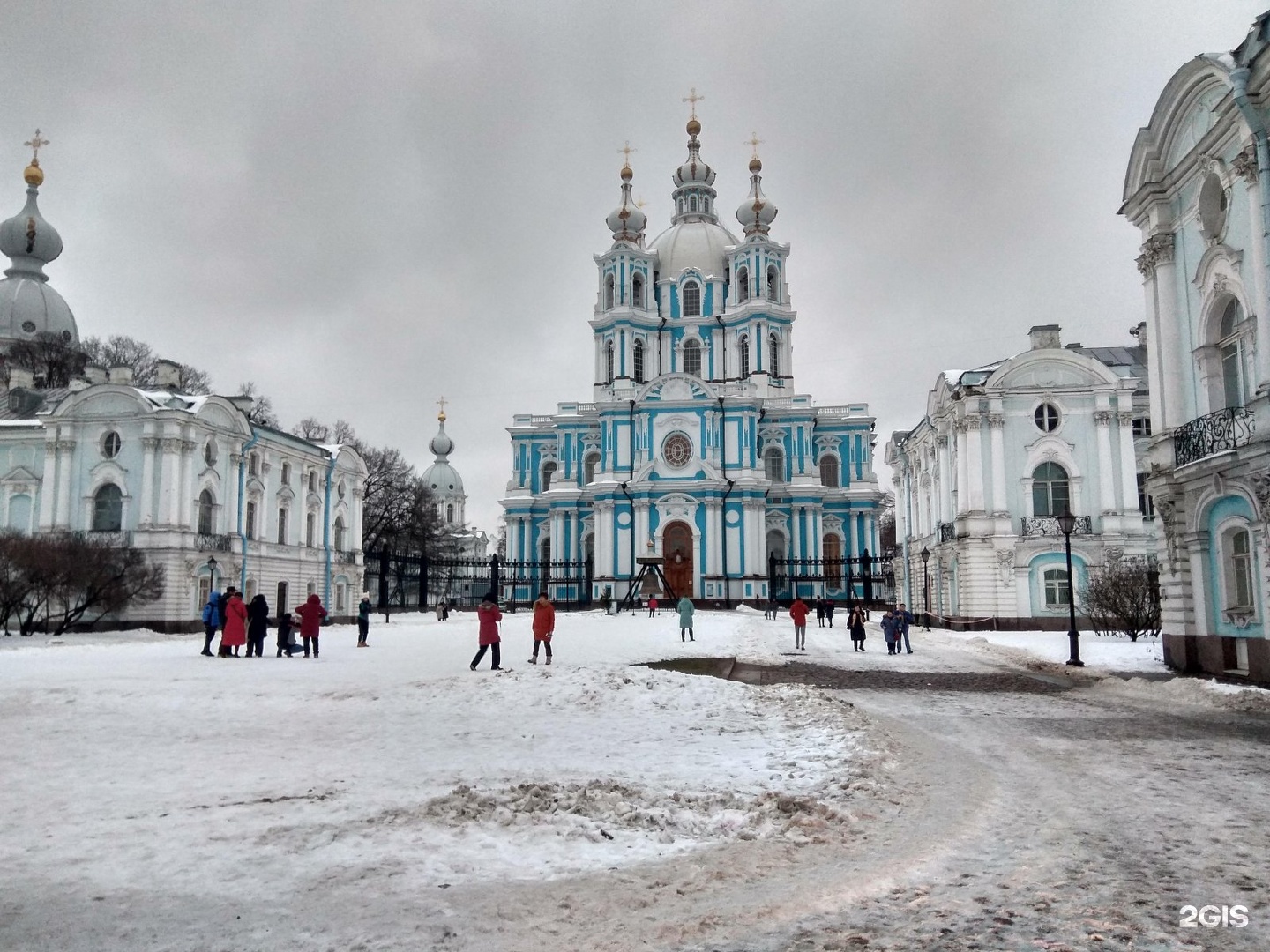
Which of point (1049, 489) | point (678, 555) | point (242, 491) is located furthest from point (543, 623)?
point (678, 555)

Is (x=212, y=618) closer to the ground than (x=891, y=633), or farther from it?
farther from it

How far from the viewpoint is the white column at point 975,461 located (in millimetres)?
31766

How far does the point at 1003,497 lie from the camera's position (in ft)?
104

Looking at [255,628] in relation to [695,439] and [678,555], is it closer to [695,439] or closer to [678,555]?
[678,555]

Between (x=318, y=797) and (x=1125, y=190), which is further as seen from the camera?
(x=1125, y=190)

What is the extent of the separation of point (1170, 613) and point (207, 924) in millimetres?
17572

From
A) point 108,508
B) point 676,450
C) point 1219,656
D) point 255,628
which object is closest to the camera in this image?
point 1219,656

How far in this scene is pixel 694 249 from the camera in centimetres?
6644

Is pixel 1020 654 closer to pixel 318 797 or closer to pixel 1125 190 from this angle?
pixel 1125 190

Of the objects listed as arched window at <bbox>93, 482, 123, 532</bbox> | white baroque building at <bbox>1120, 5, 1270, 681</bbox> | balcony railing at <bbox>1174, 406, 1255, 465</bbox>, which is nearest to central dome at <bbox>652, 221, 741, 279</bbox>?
arched window at <bbox>93, 482, 123, 532</bbox>

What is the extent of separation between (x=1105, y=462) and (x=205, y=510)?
31.3 metres

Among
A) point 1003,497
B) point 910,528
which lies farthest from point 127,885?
point 910,528

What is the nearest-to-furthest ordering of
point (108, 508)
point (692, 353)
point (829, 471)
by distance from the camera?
point (108, 508)
point (829, 471)
point (692, 353)

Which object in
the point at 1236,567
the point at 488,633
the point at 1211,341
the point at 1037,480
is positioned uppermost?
the point at 1211,341
